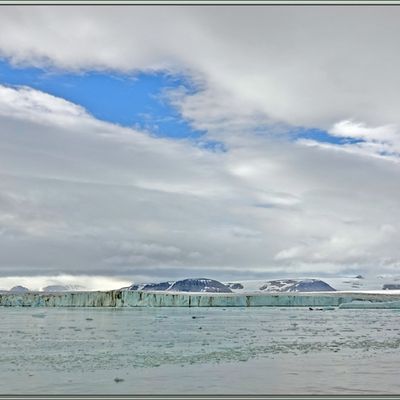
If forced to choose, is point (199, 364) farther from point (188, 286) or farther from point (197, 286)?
point (197, 286)

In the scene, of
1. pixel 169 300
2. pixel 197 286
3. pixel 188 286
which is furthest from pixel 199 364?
pixel 197 286

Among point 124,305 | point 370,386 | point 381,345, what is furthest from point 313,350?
point 124,305

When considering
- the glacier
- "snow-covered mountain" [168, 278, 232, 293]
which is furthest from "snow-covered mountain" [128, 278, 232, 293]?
the glacier

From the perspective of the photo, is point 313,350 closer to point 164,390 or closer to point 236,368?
point 236,368

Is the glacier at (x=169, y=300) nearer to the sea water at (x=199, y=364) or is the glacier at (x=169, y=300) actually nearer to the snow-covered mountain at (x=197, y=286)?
the sea water at (x=199, y=364)
